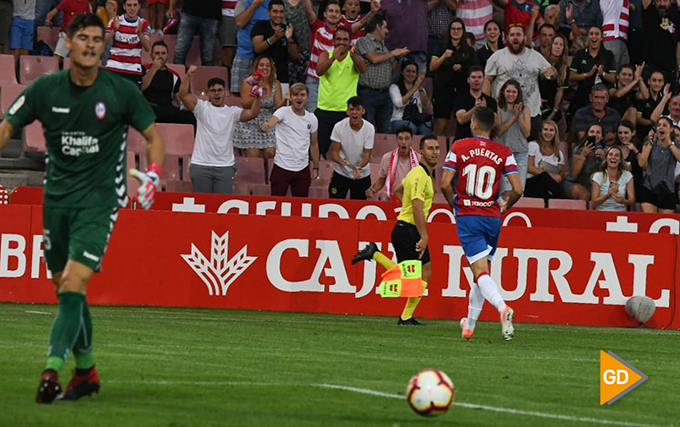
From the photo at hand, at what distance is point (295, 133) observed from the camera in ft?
62.3

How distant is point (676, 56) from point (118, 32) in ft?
32.1

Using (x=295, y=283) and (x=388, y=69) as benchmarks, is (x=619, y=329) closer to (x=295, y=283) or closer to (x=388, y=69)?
(x=295, y=283)

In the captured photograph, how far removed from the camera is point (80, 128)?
803cm

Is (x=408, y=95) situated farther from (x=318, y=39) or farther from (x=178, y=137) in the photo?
(x=178, y=137)

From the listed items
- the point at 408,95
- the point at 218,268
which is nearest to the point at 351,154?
the point at 408,95

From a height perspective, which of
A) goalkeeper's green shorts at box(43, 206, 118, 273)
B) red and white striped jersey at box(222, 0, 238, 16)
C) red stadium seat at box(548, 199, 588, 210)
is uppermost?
red and white striped jersey at box(222, 0, 238, 16)

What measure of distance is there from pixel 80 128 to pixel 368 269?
10.0m

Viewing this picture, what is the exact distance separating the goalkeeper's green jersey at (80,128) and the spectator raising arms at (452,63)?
1275cm

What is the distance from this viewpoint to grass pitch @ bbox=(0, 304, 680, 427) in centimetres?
762

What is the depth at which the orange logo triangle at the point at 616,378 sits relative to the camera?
9.12m

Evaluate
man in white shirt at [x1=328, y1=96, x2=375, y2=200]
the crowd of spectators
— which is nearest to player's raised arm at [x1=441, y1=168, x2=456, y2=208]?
the crowd of spectators

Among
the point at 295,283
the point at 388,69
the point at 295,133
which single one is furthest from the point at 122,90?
the point at 388,69

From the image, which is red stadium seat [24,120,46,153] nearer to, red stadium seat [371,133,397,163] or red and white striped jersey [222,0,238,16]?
red and white striped jersey [222,0,238,16]

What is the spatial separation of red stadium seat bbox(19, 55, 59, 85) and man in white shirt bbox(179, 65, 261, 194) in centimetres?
279
